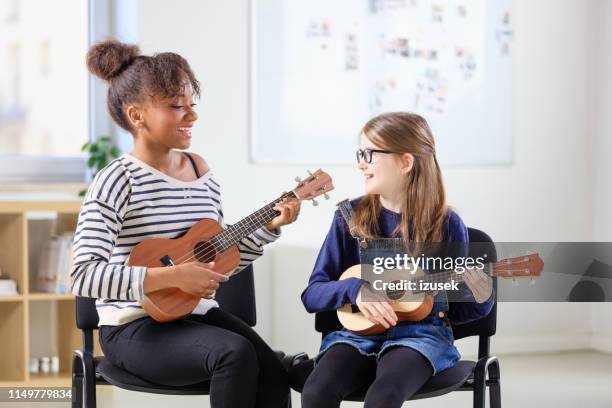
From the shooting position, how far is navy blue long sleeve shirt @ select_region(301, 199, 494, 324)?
2096 millimetres

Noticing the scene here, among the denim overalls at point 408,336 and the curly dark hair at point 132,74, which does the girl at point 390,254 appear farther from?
the curly dark hair at point 132,74

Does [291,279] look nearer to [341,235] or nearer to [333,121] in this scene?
[333,121]

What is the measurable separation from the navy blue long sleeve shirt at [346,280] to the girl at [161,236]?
130mm

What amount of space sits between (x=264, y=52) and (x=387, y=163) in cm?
198

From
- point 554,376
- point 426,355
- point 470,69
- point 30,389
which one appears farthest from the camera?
point 470,69

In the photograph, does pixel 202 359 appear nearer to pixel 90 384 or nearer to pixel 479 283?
pixel 90 384

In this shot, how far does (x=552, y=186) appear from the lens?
4.54 meters

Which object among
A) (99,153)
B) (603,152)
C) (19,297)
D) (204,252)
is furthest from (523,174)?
(204,252)

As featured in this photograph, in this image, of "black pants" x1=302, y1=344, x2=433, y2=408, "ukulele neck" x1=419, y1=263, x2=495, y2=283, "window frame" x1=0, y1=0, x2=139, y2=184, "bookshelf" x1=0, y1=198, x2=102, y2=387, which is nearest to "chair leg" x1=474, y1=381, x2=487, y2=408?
"black pants" x1=302, y1=344, x2=433, y2=408

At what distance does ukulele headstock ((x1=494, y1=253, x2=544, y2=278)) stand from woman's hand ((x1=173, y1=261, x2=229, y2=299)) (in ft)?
1.96

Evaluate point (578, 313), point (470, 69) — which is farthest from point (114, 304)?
point (578, 313)

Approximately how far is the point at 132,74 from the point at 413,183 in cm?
68

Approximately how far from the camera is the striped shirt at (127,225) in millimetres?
1986

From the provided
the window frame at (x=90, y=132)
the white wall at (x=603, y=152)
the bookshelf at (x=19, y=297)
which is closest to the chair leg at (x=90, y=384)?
the bookshelf at (x=19, y=297)
